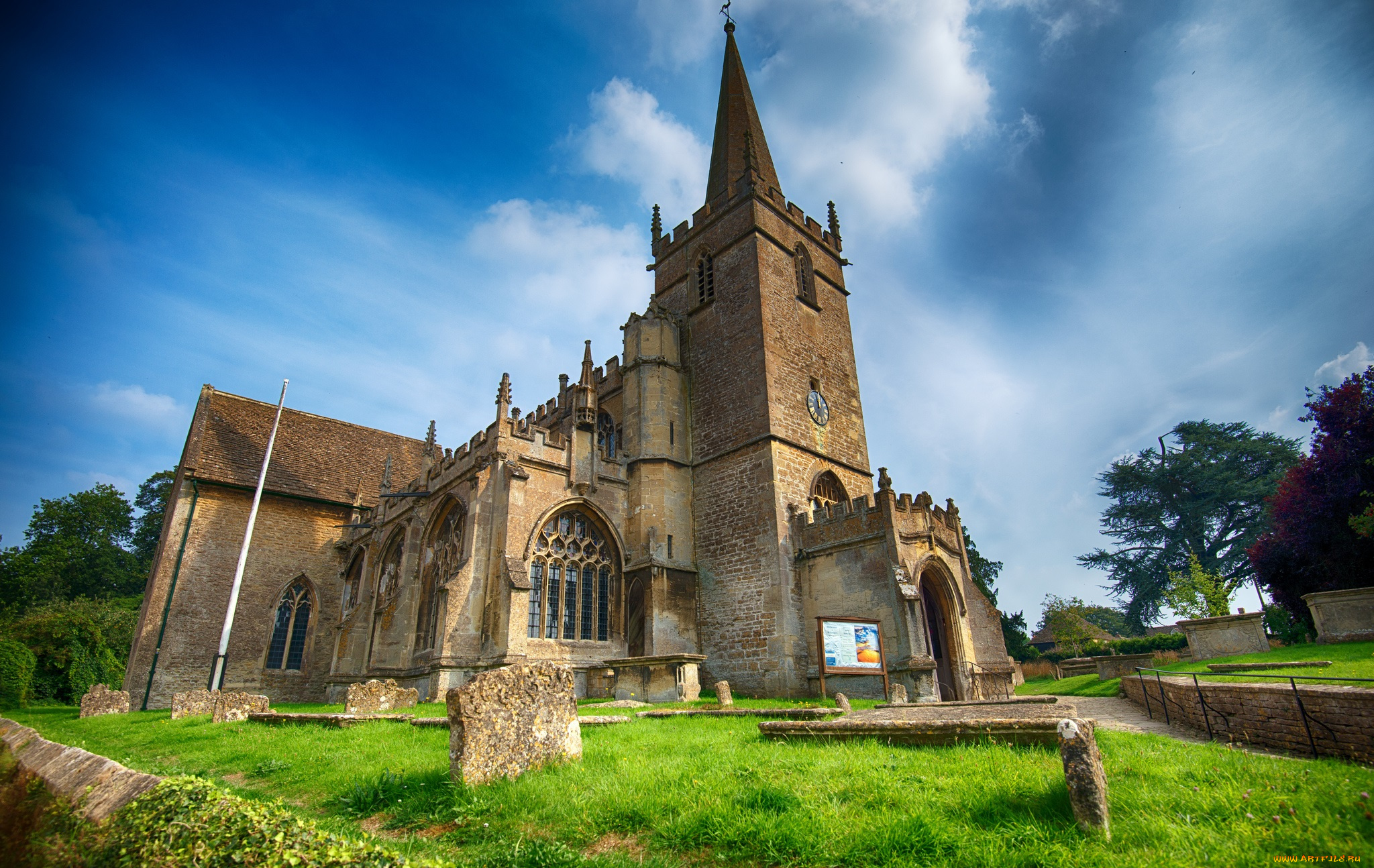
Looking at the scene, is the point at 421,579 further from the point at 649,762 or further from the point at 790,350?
the point at 649,762

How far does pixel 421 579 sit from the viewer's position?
2070 cm

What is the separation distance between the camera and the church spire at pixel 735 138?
2575 centimetres

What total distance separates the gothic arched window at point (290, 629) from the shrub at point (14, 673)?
7.77 m

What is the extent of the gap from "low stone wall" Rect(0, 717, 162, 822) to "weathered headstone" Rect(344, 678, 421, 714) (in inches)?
232

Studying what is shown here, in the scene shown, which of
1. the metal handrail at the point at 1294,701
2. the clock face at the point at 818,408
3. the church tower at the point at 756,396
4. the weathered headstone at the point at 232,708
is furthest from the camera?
the clock face at the point at 818,408

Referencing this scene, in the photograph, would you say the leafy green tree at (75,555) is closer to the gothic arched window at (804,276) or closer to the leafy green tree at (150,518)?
the leafy green tree at (150,518)

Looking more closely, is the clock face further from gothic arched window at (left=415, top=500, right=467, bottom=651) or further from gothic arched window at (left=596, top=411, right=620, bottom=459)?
gothic arched window at (left=415, top=500, right=467, bottom=651)

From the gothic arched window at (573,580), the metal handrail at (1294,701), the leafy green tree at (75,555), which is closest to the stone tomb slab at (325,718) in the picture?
the gothic arched window at (573,580)

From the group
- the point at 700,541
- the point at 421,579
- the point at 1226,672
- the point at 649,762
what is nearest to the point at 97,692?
the point at 421,579

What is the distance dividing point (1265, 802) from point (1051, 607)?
3795cm

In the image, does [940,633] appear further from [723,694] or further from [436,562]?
[436,562]

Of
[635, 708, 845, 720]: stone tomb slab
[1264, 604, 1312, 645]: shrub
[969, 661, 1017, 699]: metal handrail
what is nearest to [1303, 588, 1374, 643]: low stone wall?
[1264, 604, 1312, 645]: shrub

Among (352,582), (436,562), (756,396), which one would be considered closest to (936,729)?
(756,396)

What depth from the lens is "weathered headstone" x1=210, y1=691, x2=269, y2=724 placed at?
1295cm
